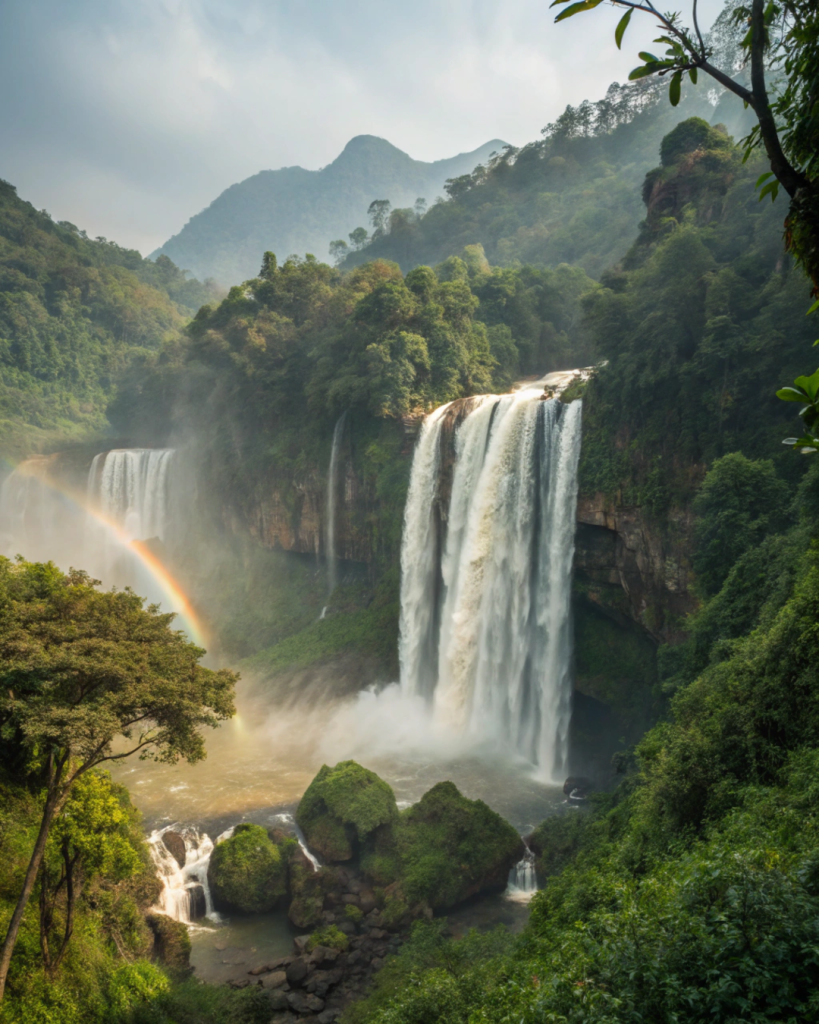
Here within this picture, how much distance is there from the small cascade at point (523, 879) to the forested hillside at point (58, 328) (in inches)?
2115

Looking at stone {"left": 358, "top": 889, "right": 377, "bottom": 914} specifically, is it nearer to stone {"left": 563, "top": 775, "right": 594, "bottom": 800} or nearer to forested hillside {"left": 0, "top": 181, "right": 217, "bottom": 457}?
stone {"left": 563, "top": 775, "right": 594, "bottom": 800}

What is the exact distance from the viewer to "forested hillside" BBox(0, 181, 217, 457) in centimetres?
6069

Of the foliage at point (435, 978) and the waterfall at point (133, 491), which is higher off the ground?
the waterfall at point (133, 491)

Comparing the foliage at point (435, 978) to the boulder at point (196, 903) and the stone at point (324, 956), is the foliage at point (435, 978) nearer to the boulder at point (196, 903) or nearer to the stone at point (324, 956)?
the stone at point (324, 956)

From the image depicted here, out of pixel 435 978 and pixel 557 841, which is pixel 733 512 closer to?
pixel 557 841

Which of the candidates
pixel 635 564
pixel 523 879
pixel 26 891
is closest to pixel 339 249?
Result: pixel 635 564

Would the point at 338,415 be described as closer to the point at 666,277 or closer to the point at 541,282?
the point at 541,282

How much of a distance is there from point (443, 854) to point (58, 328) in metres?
68.1

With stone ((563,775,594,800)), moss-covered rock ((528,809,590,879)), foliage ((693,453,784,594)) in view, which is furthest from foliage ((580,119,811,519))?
moss-covered rock ((528,809,590,879))

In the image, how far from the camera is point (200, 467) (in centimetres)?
4609

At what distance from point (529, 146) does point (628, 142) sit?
32.5ft

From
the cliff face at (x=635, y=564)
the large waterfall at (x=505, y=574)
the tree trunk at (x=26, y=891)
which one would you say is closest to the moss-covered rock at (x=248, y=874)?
the tree trunk at (x=26, y=891)

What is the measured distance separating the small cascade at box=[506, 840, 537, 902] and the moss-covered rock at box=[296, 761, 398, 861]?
351 centimetres

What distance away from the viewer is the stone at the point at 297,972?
13.4m
